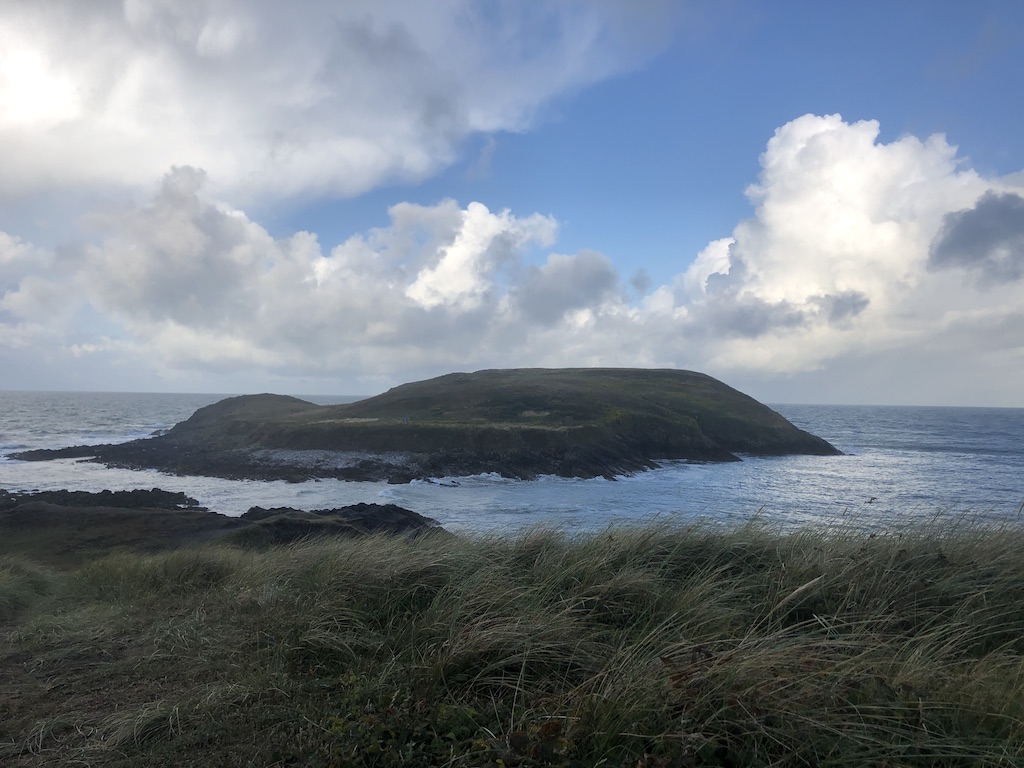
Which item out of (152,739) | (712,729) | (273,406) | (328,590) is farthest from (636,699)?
(273,406)

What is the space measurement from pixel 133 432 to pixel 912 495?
274 ft

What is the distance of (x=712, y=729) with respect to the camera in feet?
10.7

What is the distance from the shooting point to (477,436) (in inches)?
1951

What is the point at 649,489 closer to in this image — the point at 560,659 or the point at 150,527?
the point at 150,527

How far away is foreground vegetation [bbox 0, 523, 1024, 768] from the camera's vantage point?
3.25m

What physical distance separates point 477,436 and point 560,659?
1790 inches

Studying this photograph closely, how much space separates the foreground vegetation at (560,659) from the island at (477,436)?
34899 mm

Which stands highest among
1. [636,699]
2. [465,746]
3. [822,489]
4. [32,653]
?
[636,699]

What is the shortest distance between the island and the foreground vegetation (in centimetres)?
3490

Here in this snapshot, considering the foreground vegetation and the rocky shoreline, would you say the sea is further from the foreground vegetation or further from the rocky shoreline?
the foreground vegetation

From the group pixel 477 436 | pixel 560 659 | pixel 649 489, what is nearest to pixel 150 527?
pixel 560 659

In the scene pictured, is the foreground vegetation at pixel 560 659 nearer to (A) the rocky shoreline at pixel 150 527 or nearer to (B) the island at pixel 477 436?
(A) the rocky shoreline at pixel 150 527

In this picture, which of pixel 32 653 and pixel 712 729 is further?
pixel 32 653

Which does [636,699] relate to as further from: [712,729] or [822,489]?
[822,489]
